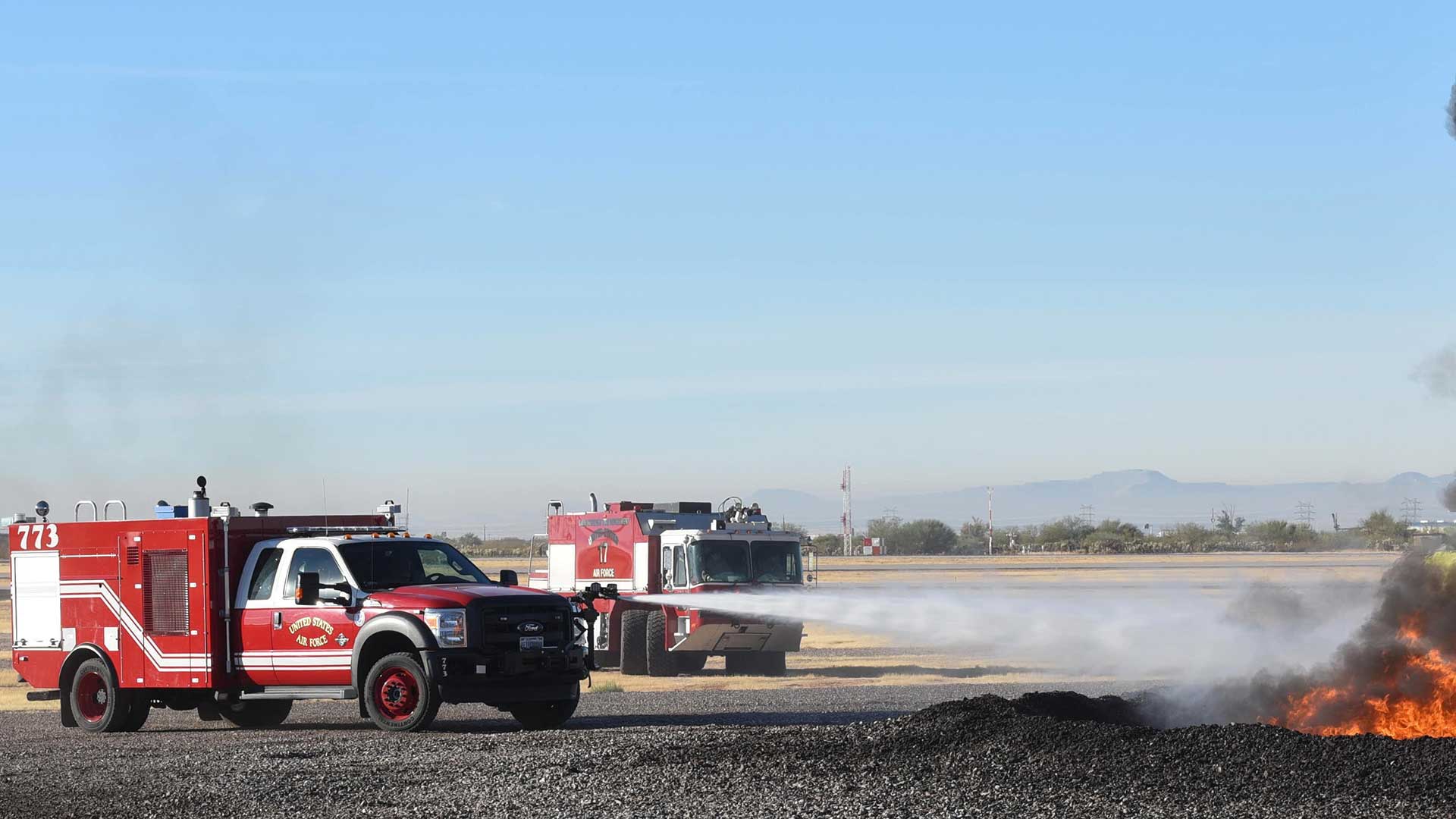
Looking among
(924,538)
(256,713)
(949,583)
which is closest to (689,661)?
(256,713)

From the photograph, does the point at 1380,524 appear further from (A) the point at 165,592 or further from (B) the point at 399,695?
(A) the point at 165,592

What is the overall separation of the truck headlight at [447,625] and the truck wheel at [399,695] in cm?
39

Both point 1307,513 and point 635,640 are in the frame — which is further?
point 1307,513

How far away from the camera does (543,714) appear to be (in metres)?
19.6

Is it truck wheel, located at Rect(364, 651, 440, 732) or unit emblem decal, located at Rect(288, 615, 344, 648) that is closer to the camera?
truck wheel, located at Rect(364, 651, 440, 732)

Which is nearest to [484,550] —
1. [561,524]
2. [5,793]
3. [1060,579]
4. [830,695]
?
[1060,579]

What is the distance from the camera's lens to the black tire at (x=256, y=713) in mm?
21297

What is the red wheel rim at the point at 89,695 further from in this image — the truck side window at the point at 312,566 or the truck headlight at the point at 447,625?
the truck headlight at the point at 447,625

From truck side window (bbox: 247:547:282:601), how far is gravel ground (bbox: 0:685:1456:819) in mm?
2245

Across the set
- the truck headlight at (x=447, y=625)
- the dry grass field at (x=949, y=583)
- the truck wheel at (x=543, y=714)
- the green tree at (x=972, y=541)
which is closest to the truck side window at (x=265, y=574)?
the truck headlight at (x=447, y=625)

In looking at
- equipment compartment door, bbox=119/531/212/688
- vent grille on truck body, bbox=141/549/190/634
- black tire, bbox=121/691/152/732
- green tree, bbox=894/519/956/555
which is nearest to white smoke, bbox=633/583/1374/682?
equipment compartment door, bbox=119/531/212/688

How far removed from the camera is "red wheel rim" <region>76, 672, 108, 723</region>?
20.7 m

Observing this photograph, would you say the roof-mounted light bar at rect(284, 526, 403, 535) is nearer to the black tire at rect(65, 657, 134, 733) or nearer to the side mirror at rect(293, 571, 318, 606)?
the side mirror at rect(293, 571, 318, 606)

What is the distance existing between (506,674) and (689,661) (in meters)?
11.7
